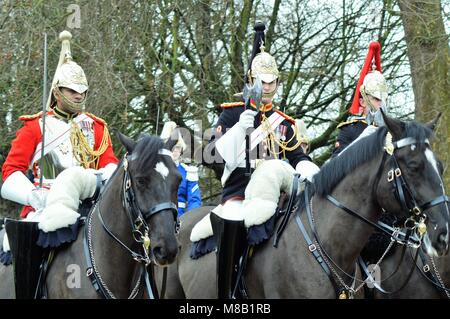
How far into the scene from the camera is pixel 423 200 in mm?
6285

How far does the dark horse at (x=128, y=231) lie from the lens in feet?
20.3

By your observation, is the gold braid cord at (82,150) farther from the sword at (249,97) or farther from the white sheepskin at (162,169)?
the white sheepskin at (162,169)

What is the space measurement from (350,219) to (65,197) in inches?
76.4

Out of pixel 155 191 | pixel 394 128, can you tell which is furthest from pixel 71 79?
pixel 394 128

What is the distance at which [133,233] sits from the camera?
252 inches

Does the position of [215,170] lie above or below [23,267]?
above

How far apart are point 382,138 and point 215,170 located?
265 inches

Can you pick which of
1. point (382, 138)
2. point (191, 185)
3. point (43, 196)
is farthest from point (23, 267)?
point (191, 185)

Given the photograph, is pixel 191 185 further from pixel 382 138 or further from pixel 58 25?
pixel 382 138

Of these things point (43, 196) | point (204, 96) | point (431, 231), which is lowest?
point (431, 231)

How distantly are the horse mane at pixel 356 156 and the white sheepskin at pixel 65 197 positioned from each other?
1622mm

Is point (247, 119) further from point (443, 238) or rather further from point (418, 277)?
point (418, 277)

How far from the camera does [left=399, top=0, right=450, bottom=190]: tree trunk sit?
12.3m
